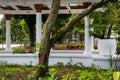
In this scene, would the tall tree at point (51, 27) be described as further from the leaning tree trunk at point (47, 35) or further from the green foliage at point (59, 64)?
the green foliage at point (59, 64)

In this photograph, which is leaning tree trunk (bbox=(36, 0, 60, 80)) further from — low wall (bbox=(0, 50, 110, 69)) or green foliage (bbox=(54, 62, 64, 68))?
low wall (bbox=(0, 50, 110, 69))

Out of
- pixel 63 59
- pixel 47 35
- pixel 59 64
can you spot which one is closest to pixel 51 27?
pixel 47 35

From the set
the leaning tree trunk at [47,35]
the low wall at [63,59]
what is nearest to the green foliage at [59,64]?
the low wall at [63,59]

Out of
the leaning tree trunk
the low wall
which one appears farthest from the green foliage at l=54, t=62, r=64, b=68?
the leaning tree trunk

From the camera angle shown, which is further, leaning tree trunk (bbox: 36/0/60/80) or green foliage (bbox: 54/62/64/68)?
green foliage (bbox: 54/62/64/68)

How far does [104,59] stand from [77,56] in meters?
1.32

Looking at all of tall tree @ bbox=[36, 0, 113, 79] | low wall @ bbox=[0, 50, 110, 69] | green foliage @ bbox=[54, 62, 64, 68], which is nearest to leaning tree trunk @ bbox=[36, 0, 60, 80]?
tall tree @ bbox=[36, 0, 113, 79]

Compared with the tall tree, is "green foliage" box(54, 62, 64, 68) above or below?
below

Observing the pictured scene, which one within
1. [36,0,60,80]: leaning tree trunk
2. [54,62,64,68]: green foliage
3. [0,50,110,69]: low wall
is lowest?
[54,62,64,68]: green foliage

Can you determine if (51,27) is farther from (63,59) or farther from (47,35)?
(63,59)

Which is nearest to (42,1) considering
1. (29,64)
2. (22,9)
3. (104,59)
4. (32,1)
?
(32,1)

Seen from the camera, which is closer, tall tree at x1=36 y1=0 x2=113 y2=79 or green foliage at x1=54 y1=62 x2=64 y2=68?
tall tree at x1=36 y1=0 x2=113 y2=79

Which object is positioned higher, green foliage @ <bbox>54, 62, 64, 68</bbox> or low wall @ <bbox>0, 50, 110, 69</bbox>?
low wall @ <bbox>0, 50, 110, 69</bbox>

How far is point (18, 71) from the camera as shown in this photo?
1075 cm
